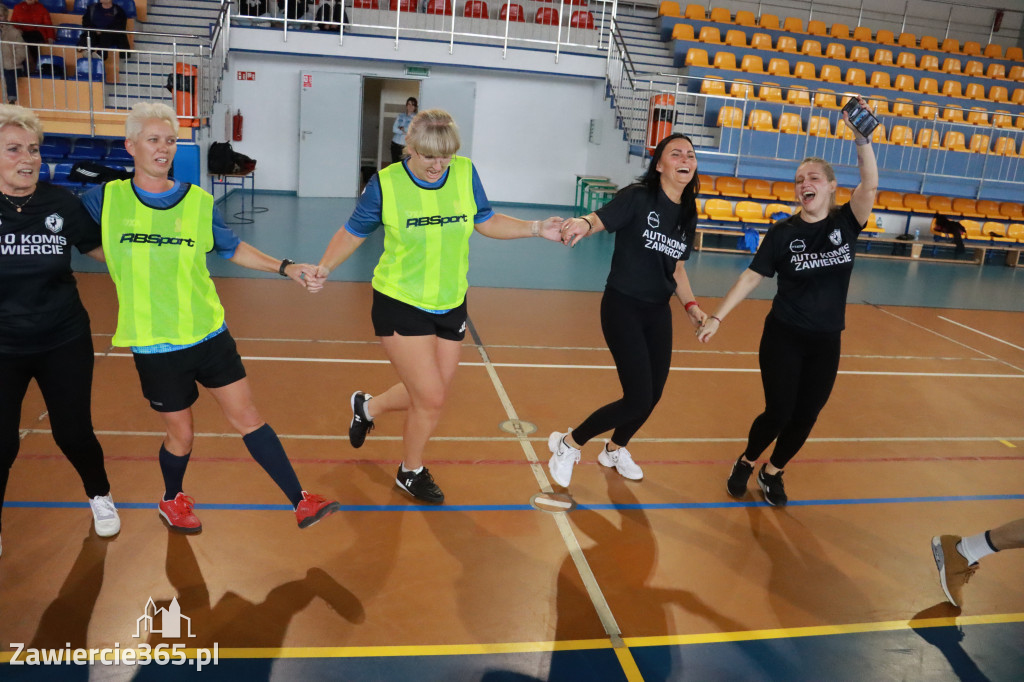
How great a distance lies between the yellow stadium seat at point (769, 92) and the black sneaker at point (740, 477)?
13.7 metres

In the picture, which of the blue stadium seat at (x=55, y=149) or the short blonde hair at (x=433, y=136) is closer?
the short blonde hair at (x=433, y=136)

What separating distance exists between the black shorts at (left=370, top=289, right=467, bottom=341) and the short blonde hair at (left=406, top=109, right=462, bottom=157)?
0.75 meters

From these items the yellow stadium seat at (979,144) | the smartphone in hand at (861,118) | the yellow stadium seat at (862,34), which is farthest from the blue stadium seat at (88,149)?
the yellow stadium seat at (862,34)

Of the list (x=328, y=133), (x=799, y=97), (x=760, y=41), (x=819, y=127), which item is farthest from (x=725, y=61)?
(x=328, y=133)

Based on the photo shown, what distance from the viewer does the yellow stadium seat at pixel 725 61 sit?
56.3ft

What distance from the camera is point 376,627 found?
3.21 m

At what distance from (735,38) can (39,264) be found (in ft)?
59.2

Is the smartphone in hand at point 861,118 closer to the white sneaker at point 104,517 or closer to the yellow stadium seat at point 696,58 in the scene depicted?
the white sneaker at point 104,517

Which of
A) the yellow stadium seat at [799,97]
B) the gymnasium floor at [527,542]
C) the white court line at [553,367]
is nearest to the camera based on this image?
the gymnasium floor at [527,542]

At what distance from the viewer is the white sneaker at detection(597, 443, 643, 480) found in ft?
15.8

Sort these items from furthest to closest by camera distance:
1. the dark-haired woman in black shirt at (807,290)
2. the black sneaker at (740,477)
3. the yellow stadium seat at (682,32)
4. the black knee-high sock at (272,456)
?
1. the yellow stadium seat at (682,32)
2. the black sneaker at (740,477)
3. the dark-haired woman in black shirt at (807,290)
4. the black knee-high sock at (272,456)

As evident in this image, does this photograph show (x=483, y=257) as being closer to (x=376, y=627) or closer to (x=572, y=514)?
(x=572, y=514)

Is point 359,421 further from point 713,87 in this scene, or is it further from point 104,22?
point 713,87

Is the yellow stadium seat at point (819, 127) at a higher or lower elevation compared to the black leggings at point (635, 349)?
higher
